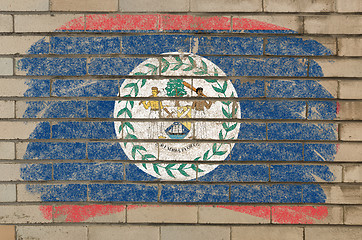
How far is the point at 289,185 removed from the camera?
2.25m

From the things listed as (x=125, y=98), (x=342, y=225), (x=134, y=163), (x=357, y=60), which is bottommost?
(x=342, y=225)

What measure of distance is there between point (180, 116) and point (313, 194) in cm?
165

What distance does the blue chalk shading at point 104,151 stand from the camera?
7.39 feet

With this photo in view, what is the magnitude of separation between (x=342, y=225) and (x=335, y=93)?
1417 mm

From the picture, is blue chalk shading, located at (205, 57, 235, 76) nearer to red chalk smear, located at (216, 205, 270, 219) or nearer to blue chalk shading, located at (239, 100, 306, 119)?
blue chalk shading, located at (239, 100, 306, 119)

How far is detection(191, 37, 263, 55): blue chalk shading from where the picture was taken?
2.24 meters

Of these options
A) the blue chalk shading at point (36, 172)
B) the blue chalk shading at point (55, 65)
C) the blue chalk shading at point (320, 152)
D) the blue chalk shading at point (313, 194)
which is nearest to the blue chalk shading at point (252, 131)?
the blue chalk shading at point (320, 152)

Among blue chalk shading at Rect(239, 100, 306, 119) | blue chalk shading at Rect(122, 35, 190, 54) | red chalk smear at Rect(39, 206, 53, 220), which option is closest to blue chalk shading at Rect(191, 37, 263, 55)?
blue chalk shading at Rect(122, 35, 190, 54)

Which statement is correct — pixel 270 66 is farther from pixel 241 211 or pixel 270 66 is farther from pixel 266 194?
pixel 241 211

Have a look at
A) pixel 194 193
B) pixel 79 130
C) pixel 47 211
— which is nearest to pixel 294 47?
pixel 194 193

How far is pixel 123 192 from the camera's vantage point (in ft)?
7.41

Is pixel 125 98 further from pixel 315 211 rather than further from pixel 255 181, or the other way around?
pixel 315 211

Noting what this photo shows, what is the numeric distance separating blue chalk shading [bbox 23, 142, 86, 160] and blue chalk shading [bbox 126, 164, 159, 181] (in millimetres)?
498

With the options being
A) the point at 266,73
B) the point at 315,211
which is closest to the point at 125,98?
the point at 266,73
